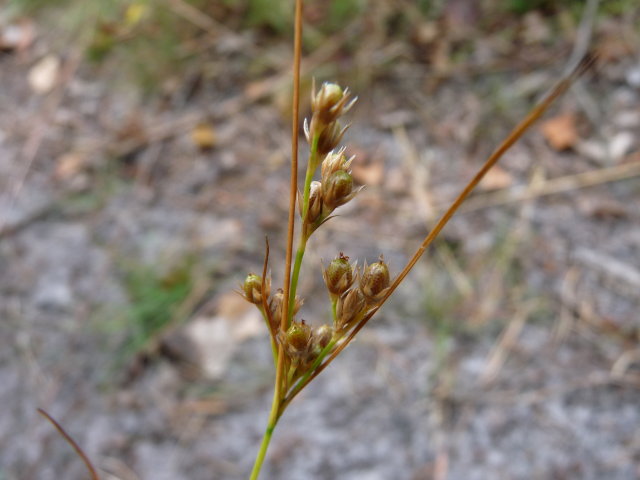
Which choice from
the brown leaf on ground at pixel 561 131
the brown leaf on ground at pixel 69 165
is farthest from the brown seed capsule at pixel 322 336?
the brown leaf on ground at pixel 69 165

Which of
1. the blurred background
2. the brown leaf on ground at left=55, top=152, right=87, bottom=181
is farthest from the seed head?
the brown leaf on ground at left=55, top=152, right=87, bottom=181

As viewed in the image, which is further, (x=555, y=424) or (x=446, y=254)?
(x=446, y=254)

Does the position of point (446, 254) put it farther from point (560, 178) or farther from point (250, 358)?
point (250, 358)

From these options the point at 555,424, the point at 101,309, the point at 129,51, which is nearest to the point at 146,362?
the point at 101,309

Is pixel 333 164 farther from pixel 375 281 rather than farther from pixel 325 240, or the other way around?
pixel 325 240

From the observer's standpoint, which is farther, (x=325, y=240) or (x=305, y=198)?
(x=325, y=240)

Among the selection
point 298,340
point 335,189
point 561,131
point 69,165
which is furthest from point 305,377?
point 69,165
